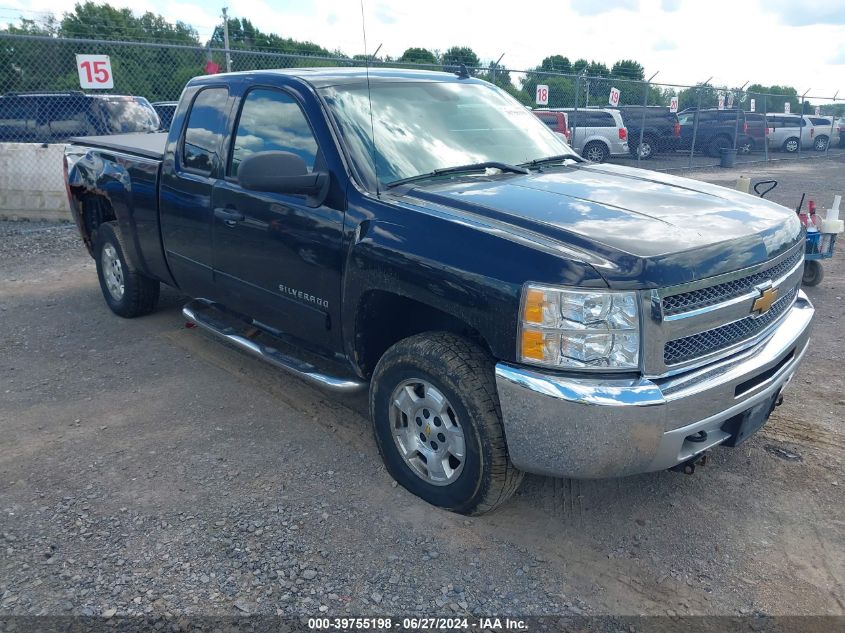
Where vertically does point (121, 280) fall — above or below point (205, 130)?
below

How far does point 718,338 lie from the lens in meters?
3.00

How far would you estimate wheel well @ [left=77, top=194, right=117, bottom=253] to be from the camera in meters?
6.05

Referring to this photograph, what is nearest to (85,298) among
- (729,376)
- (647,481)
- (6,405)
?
(6,405)

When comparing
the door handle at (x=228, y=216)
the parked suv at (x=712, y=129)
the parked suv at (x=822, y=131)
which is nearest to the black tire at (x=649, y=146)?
the parked suv at (x=712, y=129)

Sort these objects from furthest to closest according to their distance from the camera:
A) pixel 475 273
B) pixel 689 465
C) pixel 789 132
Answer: pixel 789 132
pixel 689 465
pixel 475 273

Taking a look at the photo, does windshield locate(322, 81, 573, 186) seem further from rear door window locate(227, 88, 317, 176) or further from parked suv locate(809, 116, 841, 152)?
parked suv locate(809, 116, 841, 152)

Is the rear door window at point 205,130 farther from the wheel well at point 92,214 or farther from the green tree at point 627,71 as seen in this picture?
the green tree at point 627,71

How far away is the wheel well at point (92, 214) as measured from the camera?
6.05 m

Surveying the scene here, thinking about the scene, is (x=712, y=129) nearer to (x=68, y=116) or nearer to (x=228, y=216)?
(x=68, y=116)

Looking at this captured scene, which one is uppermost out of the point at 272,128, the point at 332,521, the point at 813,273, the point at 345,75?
the point at 345,75

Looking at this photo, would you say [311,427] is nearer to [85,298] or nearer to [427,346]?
[427,346]

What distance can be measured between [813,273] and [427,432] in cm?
552

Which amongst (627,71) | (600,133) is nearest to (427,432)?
(600,133)

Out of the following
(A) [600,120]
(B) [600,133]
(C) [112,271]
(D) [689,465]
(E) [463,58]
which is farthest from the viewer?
(A) [600,120]
